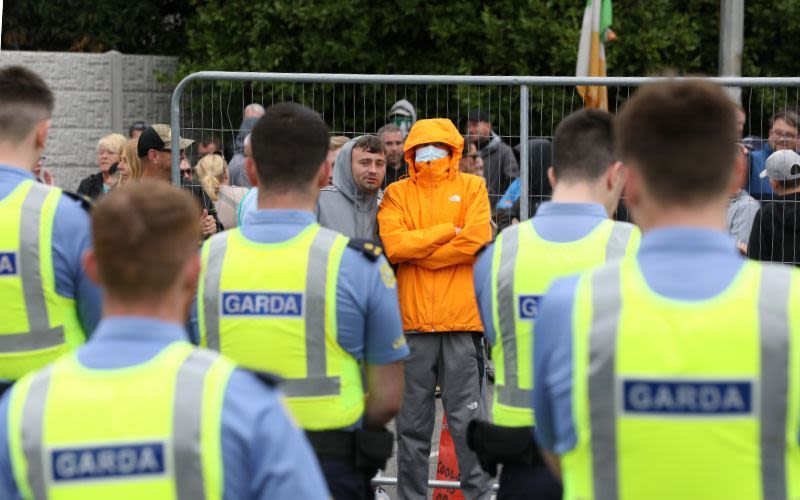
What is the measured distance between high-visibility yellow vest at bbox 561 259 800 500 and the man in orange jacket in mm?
3928

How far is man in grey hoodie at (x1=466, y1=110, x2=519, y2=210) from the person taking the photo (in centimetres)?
749

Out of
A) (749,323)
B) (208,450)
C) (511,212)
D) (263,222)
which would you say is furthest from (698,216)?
(511,212)

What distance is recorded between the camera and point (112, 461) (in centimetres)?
252

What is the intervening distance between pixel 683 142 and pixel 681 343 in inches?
16.9

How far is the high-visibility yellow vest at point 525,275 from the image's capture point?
4.51m

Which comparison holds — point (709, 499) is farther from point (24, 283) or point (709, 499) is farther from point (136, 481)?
point (24, 283)

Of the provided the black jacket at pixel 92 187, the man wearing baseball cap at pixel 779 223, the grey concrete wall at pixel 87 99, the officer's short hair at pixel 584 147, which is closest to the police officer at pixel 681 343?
the officer's short hair at pixel 584 147

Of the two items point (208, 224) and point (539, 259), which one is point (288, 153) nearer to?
point (539, 259)

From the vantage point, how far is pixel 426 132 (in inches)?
274

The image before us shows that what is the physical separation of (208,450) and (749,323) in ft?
3.75

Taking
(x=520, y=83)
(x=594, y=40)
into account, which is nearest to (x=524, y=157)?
(x=520, y=83)

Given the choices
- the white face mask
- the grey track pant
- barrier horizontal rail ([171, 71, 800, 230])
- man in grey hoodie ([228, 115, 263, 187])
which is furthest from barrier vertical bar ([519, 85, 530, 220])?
man in grey hoodie ([228, 115, 263, 187])

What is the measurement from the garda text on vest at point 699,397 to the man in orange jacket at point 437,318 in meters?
3.97

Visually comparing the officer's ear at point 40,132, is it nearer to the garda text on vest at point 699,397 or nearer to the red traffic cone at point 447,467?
the garda text on vest at point 699,397
